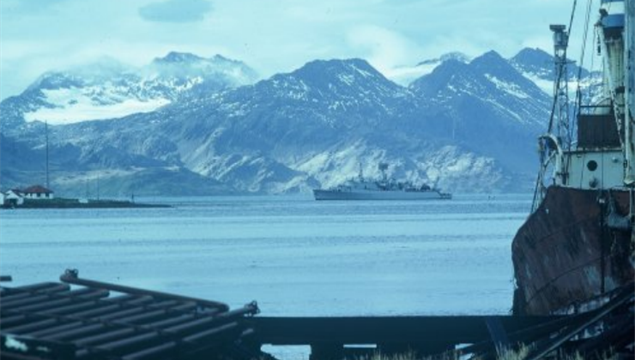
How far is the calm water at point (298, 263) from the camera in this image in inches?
2254

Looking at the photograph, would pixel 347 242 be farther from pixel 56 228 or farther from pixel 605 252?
pixel 605 252

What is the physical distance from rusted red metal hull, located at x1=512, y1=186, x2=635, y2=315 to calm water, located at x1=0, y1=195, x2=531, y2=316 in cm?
1332

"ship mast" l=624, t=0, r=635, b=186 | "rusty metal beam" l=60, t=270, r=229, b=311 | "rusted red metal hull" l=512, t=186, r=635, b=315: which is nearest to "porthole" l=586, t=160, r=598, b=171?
"rusted red metal hull" l=512, t=186, r=635, b=315

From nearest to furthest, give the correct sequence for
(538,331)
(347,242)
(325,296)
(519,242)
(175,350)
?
(175,350) < (538,331) < (519,242) < (325,296) < (347,242)

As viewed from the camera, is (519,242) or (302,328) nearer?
(302,328)

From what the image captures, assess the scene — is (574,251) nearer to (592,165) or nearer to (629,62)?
(629,62)

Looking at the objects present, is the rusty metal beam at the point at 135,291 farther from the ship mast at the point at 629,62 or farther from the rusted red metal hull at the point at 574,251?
the ship mast at the point at 629,62

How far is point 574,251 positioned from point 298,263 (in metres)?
55.6

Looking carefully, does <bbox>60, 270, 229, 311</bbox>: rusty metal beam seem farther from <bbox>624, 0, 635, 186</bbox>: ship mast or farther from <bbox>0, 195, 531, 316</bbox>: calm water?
<bbox>0, 195, 531, 316</bbox>: calm water

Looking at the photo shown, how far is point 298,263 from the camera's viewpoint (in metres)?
86.1

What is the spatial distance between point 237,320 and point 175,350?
9.17 feet

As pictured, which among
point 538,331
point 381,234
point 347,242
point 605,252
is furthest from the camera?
point 381,234

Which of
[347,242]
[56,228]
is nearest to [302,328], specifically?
[347,242]

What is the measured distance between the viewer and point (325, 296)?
58844 millimetres
